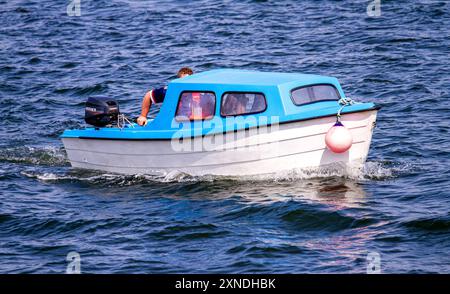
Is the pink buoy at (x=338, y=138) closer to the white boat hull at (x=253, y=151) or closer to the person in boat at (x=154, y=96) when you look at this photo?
the white boat hull at (x=253, y=151)

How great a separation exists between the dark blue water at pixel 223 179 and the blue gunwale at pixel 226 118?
33.6 inches

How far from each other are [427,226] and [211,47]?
43.7 feet

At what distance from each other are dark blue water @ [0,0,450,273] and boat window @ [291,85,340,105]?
1222 mm

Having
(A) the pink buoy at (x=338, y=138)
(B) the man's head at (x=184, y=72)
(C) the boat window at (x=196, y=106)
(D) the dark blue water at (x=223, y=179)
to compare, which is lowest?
(D) the dark blue water at (x=223, y=179)

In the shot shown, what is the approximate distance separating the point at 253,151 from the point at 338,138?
56.5 inches

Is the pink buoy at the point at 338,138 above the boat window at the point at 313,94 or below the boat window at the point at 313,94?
below

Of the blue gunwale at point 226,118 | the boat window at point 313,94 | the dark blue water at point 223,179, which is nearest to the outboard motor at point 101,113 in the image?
the blue gunwale at point 226,118

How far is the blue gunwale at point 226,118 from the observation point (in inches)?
591

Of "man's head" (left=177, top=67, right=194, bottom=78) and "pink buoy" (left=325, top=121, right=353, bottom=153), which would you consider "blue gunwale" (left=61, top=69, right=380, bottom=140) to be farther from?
"man's head" (left=177, top=67, right=194, bottom=78)

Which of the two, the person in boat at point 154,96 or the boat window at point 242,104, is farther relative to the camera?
the person in boat at point 154,96
